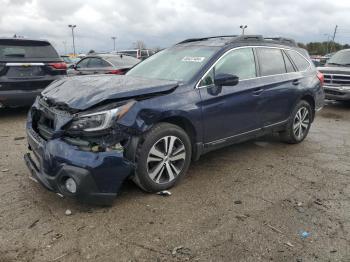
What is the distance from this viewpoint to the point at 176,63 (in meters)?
4.66

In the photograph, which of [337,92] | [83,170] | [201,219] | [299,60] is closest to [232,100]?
[201,219]

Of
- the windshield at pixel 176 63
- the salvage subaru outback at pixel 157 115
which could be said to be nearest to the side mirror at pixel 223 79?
the salvage subaru outback at pixel 157 115

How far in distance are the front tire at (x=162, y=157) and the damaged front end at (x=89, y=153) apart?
0.15 m

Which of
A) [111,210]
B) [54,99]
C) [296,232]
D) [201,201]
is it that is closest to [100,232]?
[111,210]

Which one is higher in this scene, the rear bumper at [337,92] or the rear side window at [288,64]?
the rear side window at [288,64]

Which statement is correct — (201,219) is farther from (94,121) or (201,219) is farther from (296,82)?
(296,82)

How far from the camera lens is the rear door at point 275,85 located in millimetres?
5031

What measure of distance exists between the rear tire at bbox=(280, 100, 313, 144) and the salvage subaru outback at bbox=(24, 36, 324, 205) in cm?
28

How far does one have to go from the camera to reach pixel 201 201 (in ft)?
12.3

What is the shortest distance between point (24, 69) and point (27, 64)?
0.39 feet

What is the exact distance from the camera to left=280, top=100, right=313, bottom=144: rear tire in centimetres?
577

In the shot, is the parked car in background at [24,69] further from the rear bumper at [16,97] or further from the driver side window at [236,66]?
the driver side window at [236,66]

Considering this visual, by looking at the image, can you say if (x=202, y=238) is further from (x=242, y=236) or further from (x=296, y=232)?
(x=296, y=232)

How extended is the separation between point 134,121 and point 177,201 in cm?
98
